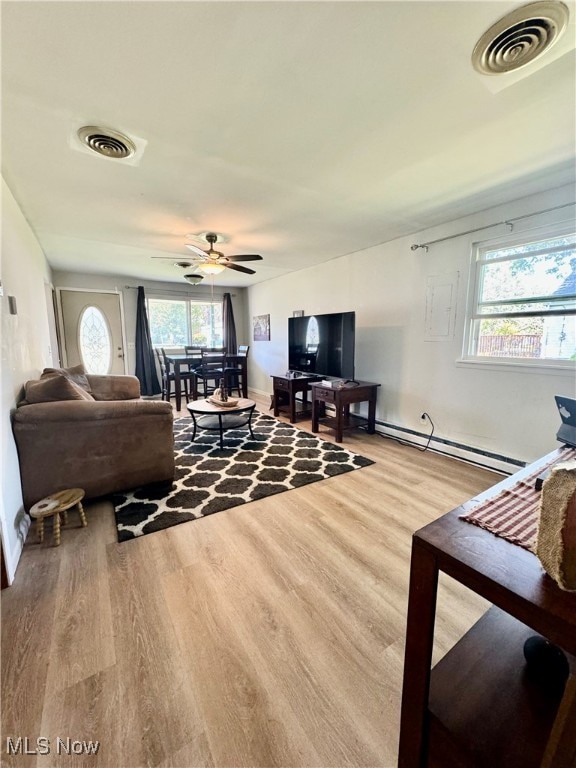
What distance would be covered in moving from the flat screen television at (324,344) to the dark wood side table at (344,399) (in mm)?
218

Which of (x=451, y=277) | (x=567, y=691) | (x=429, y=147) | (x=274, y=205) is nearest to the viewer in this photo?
(x=567, y=691)

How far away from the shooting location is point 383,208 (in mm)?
2785

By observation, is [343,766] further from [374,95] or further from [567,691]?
[374,95]

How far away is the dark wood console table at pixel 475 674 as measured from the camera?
594 millimetres

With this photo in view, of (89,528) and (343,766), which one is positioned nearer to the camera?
(343,766)

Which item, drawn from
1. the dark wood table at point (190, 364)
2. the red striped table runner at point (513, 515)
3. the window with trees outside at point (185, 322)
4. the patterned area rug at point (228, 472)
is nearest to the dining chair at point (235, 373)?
the dark wood table at point (190, 364)

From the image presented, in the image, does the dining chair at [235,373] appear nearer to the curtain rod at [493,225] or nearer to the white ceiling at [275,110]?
the white ceiling at [275,110]

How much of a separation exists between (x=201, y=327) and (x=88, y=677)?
6.20 metres

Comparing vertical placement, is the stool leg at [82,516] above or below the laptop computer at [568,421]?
below

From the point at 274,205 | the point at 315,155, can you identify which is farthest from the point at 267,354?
the point at 315,155

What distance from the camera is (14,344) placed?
2.16 m

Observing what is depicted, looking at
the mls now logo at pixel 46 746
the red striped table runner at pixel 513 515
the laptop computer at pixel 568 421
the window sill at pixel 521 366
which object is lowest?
the mls now logo at pixel 46 746

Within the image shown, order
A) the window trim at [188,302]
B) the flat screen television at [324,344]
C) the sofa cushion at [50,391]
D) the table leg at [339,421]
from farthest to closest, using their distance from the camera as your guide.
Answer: the window trim at [188,302], the flat screen television at [324,344], the table leg at [339,421], the sofa cushion at [50,391]

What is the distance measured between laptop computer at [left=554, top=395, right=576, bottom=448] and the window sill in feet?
4.60
